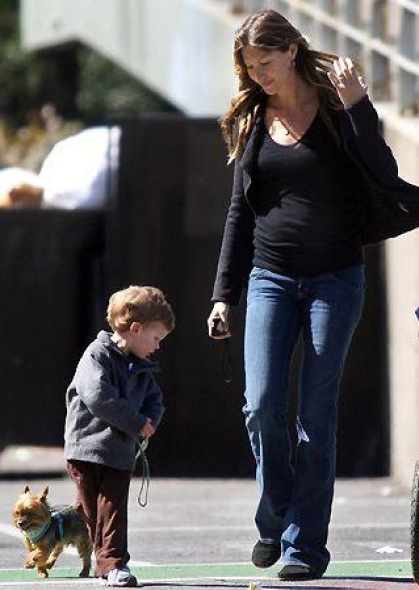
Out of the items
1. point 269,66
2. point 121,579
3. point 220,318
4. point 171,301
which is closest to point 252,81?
point 269,66

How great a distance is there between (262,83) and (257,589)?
1855mm

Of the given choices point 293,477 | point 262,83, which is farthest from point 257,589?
point 262,83

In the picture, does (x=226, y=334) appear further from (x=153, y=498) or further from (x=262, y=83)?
(x=153, y=498)

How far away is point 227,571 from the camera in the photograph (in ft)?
25.3

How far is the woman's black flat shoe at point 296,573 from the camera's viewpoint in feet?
23.5

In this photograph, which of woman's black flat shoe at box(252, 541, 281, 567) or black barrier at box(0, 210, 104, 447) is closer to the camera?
woman's black flat shoe at box(252, 541, 281, 567)

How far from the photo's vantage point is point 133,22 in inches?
762

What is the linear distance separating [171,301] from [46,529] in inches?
210

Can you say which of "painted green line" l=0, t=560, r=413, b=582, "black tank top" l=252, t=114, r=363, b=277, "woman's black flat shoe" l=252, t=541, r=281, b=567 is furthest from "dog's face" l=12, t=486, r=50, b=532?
"black tank top" l=252, t=114, r=363, b=277

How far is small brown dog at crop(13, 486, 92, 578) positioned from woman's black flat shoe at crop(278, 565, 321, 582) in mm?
752

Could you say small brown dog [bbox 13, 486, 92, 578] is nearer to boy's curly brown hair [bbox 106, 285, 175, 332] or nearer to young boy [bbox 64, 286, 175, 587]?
young boy [bbox 64, 286, 175, 587]

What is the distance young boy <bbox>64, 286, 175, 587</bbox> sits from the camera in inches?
278

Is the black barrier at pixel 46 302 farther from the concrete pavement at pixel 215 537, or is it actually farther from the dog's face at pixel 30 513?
the dog's face at pixel 30 513

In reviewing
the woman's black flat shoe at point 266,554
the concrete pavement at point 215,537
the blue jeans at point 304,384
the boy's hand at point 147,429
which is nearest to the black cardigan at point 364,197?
the blue jeans at point 304,384
